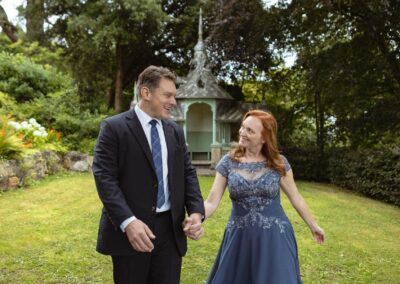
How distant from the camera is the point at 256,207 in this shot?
358 cm

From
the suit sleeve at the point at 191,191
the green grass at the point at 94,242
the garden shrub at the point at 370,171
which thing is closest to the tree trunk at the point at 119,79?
the green grass at the point at 94,242

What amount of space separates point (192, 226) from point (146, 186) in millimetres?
389

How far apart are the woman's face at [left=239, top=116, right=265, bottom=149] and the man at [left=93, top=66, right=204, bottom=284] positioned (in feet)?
2.81

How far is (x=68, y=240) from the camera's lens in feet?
20.4

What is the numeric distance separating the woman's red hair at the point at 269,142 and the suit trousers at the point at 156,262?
1173mm

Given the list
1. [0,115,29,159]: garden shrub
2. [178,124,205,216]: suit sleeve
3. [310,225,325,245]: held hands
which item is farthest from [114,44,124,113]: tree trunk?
[178,124,205,216]: suit sleeve

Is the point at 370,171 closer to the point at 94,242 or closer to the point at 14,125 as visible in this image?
the point at 94,242

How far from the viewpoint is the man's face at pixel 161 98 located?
103 inches

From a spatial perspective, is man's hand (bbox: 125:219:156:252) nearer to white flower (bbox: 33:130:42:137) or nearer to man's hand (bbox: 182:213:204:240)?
man's hand (bbox: 182:213:204:240)

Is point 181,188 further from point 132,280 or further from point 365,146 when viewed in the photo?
point 365,146

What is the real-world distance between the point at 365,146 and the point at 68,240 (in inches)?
430

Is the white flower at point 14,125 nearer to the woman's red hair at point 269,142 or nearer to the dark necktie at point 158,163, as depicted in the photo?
the woman's red hair at point 269,142

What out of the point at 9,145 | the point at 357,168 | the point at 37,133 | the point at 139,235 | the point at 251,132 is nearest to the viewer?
the point at 139,235

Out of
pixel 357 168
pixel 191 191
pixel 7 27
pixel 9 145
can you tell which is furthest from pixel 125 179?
pixel 7 27
